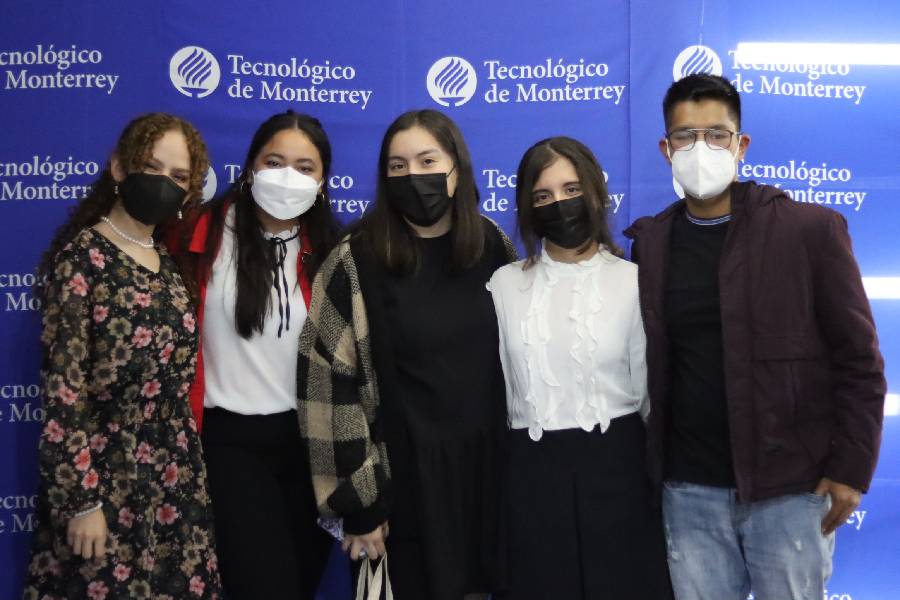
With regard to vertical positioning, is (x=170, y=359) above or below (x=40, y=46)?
below

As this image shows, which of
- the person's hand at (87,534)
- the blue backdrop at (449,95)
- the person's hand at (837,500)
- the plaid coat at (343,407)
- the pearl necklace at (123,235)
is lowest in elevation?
the person's hand at (87,534)

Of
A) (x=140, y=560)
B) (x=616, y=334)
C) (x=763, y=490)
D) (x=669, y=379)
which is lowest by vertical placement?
(x=140, y=560)

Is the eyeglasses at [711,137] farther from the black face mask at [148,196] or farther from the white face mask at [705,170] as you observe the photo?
the black face mask at [148,196]

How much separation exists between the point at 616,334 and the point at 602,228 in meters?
0.30

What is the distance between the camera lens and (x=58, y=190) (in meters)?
2.95

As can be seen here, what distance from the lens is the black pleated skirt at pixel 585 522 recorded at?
1.81 meters

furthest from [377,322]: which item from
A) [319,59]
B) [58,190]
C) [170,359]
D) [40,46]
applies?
[40,46]

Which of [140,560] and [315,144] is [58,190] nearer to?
[315,144]

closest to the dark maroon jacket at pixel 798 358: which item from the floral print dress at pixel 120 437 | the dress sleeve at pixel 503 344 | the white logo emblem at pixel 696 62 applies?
the dress sleeve at pixel 503 344

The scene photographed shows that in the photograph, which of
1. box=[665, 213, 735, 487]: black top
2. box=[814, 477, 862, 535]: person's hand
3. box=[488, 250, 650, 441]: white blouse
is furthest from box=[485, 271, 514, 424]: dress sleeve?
box=[814, 477, 862, 535]: person's hand

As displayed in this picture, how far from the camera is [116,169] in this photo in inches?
82.6

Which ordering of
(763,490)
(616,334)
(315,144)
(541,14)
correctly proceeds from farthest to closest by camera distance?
(541,14)
(315,144)
(616,334)
(763,490)

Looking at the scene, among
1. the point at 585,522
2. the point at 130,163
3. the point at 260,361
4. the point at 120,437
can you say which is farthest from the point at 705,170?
the point at 120,437

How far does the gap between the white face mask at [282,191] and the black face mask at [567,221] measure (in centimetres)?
72
